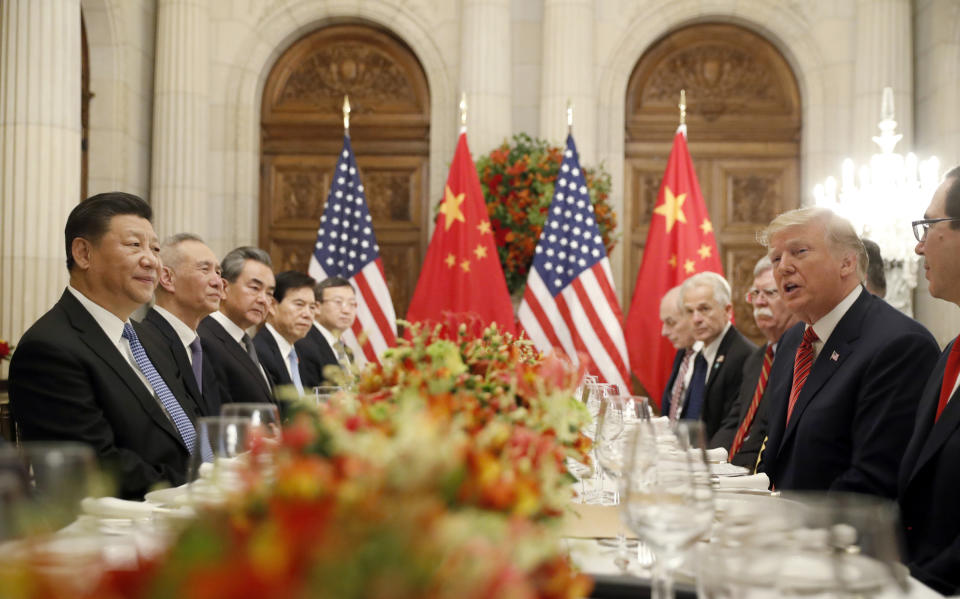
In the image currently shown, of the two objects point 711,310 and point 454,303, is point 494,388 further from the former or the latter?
point 454,303

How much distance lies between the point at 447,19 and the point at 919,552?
7006 millimetres

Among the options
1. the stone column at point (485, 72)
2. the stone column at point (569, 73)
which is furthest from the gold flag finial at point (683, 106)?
the stone column at point (485, 72)

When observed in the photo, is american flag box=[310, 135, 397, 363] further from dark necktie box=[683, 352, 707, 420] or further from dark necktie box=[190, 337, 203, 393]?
dark necktie box=[190, 337, 203, 393]

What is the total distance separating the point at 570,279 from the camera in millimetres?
7219

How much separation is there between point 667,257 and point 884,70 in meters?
2.49

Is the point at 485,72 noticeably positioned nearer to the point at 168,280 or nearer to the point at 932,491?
the point at 168,280

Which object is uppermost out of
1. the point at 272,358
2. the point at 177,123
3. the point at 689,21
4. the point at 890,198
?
the point at 689,21

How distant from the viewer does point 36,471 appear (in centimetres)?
94

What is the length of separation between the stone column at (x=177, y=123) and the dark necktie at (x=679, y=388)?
14.8 feet

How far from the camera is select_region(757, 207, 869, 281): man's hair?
2895 millimetres

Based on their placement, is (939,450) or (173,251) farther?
(173,251)

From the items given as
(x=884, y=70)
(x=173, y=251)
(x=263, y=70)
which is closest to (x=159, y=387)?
(x=173, y=251)

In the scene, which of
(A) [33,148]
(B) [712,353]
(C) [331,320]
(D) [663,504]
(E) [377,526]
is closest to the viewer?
(E) [377,526]

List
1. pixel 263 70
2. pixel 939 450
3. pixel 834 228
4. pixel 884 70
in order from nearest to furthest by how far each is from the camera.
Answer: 1. pixel 939 450
2. pixel 834 228
3. pixel 884 70
4. pixel 263 70
